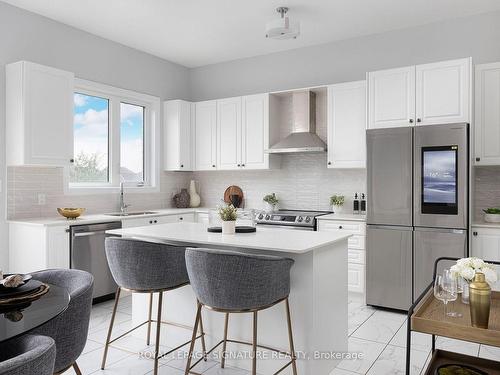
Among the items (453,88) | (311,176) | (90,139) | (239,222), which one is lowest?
(239,222)

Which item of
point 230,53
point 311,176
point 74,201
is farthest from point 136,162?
point 311,176

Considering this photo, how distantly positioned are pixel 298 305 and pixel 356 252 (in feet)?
6.29

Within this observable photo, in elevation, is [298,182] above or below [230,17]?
below

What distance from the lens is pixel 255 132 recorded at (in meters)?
5.36

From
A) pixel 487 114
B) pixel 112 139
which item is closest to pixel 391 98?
pixel 487 114

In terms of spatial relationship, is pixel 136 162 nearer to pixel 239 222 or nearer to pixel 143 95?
pixel 143 95

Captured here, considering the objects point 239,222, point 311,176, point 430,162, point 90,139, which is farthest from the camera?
point 311,176

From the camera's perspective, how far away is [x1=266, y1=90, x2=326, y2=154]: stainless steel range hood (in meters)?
4.92

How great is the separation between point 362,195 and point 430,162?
118 centimetres

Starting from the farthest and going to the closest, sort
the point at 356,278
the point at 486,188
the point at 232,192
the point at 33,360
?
the point at 232,192 → the point at 356,278 → the point at 486,188 → the point at 33,360

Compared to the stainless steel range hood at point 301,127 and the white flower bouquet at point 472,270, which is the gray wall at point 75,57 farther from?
the white flower bouquet at point 472,270

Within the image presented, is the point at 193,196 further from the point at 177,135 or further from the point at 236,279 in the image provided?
the point at 236,279

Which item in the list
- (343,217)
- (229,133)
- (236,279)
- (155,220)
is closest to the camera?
(236,279)

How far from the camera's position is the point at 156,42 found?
513 cm
